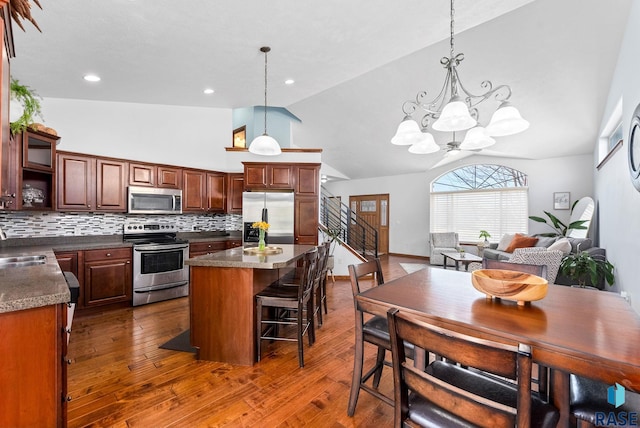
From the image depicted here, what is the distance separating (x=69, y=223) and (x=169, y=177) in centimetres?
137

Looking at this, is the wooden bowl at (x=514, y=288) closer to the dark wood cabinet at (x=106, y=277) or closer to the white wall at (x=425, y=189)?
the dark wood cabinet at (x=106, y=277)

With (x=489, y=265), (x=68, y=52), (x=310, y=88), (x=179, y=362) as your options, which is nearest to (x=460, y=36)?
(x=310, y=88)

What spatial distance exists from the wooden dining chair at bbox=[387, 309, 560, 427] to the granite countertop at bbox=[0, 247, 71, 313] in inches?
55.2

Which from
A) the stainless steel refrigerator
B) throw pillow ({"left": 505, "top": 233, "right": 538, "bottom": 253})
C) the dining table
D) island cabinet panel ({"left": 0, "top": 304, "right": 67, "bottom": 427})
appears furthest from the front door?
island cabinet panel ({"left": 0, "top": 304, "right": 67, "bottom": 427})

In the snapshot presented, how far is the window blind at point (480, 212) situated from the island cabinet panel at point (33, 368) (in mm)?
8024

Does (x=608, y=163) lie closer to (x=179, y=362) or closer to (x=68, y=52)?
(x=179, y=362)

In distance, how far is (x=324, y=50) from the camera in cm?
297

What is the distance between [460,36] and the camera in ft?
12.1

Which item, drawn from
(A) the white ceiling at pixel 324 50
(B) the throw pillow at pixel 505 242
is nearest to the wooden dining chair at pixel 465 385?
(A) the white ceiling at pixel 324 50

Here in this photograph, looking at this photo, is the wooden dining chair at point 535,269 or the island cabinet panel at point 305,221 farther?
the island cabinet panel at point 305,221

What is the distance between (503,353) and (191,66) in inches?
149

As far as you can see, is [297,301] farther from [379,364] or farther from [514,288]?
[514,288]

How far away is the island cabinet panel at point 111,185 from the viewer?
3.73 meters

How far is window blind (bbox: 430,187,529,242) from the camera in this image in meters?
6.77
